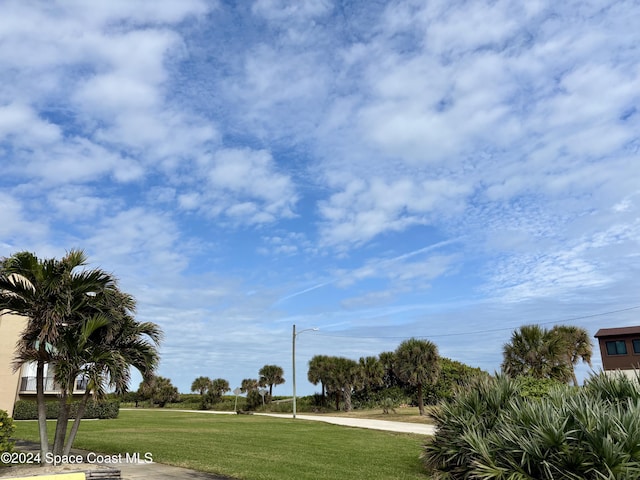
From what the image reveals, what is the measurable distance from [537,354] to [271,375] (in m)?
39.5

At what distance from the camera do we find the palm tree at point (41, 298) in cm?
1078

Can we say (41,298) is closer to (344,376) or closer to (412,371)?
(412,371)

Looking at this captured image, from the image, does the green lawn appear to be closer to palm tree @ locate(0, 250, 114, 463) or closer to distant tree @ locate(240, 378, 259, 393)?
palm tree @ locate(0, 250, 114, 463)

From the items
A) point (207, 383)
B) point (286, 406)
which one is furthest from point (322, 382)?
point (207, 383)

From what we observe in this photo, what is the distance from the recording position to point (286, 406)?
51.4 meters

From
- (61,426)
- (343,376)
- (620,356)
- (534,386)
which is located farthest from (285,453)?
(620,356)

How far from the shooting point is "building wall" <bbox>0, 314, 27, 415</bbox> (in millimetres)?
30606

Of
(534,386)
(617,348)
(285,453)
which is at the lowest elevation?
(285,453)

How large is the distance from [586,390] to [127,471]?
1054 centimetres

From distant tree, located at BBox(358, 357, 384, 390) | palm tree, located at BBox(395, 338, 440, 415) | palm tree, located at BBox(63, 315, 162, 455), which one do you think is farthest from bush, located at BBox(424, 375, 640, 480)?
distant tree, located at BBox(358, 357, 384, 390)

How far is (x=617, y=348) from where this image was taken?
45.3 metres

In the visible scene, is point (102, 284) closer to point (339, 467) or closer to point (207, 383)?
point (339, 467)

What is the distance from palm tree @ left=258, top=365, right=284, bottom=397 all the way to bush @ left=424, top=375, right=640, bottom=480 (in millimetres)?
53311

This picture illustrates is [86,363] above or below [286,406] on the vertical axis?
above
